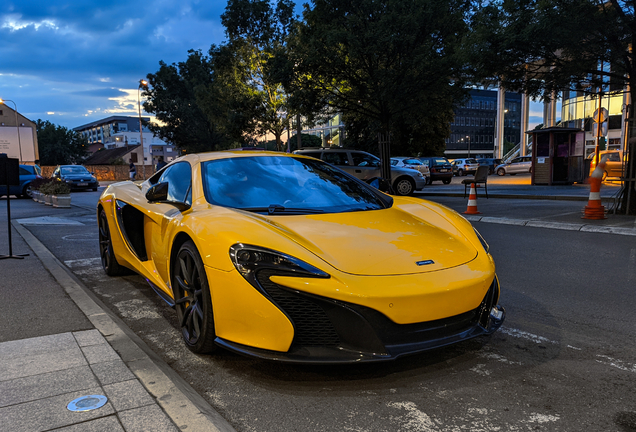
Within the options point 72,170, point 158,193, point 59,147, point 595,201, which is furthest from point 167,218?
point 59,147

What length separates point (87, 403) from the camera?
2381mm

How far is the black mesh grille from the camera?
254cm

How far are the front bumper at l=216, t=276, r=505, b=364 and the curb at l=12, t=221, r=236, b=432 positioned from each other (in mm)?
414

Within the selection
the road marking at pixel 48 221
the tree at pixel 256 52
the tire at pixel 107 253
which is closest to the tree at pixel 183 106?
the tree at pixel 256 52

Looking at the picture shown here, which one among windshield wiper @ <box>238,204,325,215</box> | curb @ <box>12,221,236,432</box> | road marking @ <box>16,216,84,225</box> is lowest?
road marking @ <box>16,216,84,225</box>

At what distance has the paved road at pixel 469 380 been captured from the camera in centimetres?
233

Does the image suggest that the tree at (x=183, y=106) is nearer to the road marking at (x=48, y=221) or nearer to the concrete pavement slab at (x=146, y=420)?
the road marking at (x=48, y=221)

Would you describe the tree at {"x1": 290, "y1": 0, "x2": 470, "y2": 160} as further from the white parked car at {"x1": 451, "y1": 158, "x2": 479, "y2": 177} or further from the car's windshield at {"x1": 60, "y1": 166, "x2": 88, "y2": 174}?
the white parked car at {"x1": 451, "y1": 158, "x2": 479, "y2": 177}

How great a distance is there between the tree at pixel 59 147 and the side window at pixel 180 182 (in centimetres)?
9217

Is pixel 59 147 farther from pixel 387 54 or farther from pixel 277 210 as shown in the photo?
pixel 277 210

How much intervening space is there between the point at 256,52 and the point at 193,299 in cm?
2956

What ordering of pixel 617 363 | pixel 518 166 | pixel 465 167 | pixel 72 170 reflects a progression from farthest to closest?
pixel 465 167 < pixel 518 166 < pixel 72 170 < pixel 617 363

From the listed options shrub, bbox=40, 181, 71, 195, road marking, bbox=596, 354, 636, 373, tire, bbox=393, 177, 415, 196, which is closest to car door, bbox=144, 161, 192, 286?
road marking, bbox=596, 354, 636, 373

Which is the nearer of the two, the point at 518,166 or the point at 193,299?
the point at 193,299
